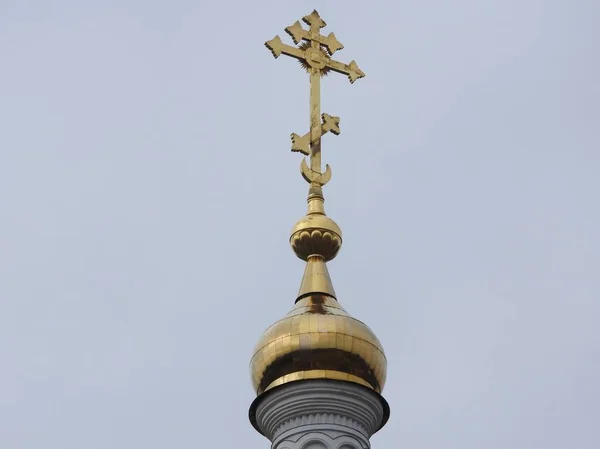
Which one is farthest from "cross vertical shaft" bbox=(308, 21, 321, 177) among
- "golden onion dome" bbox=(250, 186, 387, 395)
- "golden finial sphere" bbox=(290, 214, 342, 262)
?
"golden onion dome" bbox=(250, 186, 387, 395)

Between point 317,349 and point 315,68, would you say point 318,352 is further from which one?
point 315,68

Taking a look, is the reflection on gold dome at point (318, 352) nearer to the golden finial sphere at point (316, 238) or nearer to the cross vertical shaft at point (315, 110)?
the golden finial sphere at point (316, 238)

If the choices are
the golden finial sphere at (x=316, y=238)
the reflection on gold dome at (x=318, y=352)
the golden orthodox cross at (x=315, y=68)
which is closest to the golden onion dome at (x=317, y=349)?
the reflection on gold dome at (x=318, y=352)

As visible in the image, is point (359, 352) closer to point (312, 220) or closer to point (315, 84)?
point (312, 220)

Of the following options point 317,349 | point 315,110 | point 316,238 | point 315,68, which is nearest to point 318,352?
point 317,349

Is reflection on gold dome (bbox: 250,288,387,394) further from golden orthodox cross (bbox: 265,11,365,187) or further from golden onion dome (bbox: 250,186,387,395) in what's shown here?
golden orthodox cross (bbox: 265,11,365,187)

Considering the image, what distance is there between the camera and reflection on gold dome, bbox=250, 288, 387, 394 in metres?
15.9

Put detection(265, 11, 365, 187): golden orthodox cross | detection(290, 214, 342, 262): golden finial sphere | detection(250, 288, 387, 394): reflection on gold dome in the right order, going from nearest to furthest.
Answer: detection(250, 288, 387, 394): reflection on gold dome → detection(290, 214, 342, 262): golden finial sphere → detection(265, 11, 365, 187): golden orthodox cross

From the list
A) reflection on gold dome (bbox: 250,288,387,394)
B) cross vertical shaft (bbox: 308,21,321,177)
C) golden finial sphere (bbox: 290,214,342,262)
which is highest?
cross vertical shaft (bbox: 308,21,321,177)

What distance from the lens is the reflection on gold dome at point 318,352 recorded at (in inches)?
625

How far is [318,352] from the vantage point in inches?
625

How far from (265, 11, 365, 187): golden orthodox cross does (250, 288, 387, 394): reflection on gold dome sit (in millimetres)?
2448

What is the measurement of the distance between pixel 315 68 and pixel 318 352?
453 centimetres

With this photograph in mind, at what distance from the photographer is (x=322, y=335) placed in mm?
15930
